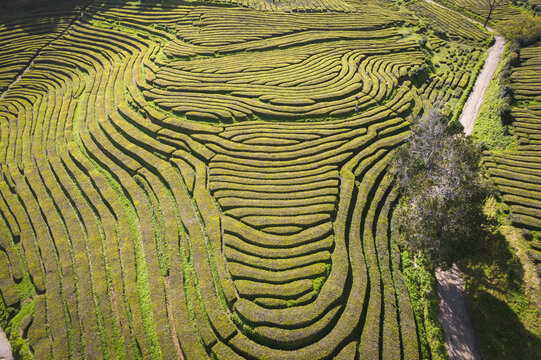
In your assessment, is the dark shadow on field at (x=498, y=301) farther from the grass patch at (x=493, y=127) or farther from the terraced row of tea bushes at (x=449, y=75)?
the terraced row of tea bushes at (x=449, y=75)

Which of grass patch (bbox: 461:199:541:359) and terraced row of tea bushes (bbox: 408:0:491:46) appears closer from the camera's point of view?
grass patch (bbox: 461:199:541:359)

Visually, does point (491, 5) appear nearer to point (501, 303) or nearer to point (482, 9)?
point (482, 9)

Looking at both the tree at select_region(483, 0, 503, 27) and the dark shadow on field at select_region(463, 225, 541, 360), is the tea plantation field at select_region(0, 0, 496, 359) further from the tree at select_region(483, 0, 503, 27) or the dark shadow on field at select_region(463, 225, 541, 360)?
the tree at select_region(483, 0, 503, 27)

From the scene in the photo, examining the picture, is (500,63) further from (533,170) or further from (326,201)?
(326,201)

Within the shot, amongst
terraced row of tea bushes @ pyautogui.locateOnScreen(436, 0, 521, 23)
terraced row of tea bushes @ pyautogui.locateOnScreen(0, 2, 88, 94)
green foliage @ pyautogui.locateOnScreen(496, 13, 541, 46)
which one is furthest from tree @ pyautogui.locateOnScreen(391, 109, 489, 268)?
terraced row of tea bushes @ pyautogui.locateOnScreen(0, 2, 88, 94)

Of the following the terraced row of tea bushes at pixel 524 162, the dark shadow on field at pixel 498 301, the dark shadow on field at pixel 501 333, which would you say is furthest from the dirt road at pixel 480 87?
the dark shadow on field at pixel 501 333

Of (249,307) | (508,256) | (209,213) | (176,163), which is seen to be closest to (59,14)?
(176,163)
